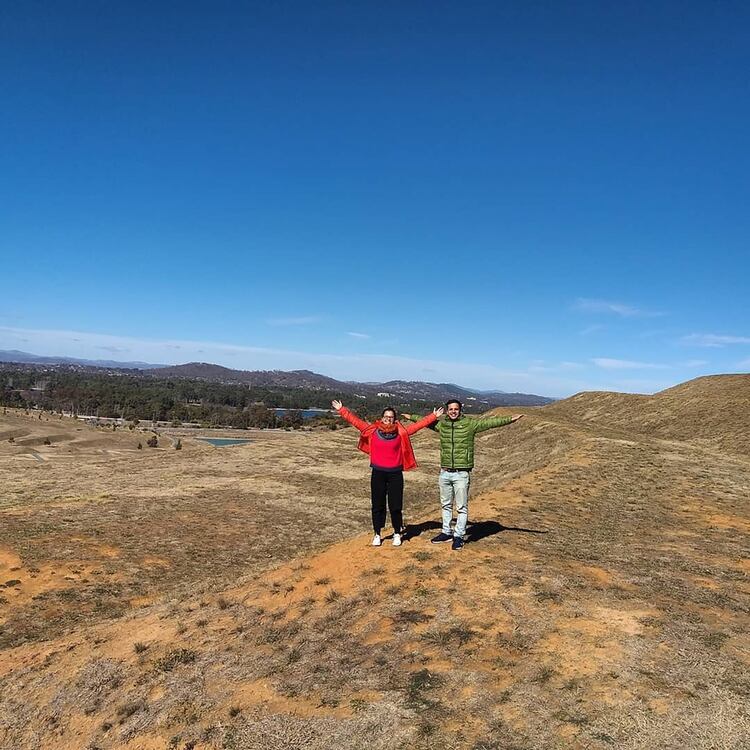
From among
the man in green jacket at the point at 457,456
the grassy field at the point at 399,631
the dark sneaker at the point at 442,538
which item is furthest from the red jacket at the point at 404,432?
the grassy field at the point at 399,631

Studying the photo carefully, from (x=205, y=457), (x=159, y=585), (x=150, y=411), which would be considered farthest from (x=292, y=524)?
(x=150, y=411)

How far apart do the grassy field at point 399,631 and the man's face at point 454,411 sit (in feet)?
9.25

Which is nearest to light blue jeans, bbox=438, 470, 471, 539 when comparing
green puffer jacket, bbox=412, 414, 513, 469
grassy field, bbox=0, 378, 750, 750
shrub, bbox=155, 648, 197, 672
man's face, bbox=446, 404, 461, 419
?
green puffer jacket, bbox=412, 414, 513, 469

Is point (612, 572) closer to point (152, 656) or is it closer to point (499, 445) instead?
point (152, 656)

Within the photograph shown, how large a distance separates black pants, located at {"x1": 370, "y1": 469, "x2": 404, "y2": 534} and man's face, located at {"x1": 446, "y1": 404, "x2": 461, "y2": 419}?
1.62 metres

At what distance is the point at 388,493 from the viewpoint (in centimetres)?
1070

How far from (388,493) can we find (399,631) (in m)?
3.52

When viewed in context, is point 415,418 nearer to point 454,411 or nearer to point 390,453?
point 390,453

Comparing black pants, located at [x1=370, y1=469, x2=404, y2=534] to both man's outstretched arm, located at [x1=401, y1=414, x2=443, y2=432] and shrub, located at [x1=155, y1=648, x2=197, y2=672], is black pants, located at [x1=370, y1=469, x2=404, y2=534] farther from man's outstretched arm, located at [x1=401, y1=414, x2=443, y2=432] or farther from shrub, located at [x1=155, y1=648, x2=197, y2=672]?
shrub, located at [x1=155, y1=648, x2=197, y2=672]

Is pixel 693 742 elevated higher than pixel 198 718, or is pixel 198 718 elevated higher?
pixel 693 742

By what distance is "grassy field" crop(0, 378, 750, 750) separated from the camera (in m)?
5.46

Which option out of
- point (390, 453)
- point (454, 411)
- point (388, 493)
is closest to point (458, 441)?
point (454, 411)

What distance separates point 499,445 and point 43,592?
34.3 meters

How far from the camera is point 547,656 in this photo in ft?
21.2
